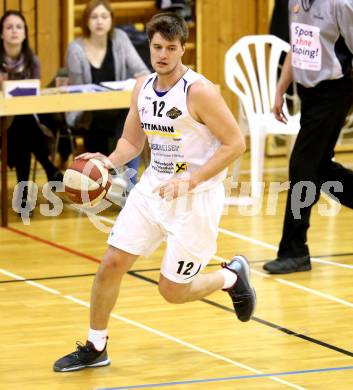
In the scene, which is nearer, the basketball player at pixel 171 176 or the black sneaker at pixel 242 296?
the basketball player at pixel 171 176

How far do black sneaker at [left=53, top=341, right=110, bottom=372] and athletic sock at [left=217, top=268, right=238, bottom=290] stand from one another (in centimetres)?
81

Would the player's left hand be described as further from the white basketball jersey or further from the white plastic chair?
the white plastic chair

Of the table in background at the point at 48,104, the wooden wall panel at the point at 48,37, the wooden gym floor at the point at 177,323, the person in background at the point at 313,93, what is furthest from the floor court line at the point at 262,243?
the wooden wall panel at the point at 48,37

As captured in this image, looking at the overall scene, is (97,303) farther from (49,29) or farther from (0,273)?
(49,29)

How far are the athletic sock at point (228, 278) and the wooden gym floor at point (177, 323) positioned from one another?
281 millimetres

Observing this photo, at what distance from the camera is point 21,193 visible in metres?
9.84

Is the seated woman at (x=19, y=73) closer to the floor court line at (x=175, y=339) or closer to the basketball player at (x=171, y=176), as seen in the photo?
the floor court line at (x=175, y=339)

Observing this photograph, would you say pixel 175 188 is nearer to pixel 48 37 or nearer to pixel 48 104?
pixel 48 104

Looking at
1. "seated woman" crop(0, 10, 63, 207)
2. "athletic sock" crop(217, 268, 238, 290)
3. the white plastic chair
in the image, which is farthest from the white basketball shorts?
the white plastic chair

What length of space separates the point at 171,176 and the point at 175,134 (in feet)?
0.67

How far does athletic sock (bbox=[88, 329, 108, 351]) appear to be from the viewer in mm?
5617

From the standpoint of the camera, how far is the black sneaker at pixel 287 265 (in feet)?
24.9

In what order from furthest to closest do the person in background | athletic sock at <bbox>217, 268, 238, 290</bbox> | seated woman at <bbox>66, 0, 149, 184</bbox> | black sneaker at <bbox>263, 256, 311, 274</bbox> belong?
seated woman at <bbox>66, 0, 149, 184</bbox> < black sneaker at <bbox>263, 256, 311, 274</bbox> < the person in background < athletic sock at <bbox>217, 268, 238, 290</bbox>

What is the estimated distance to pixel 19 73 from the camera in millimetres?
9578
